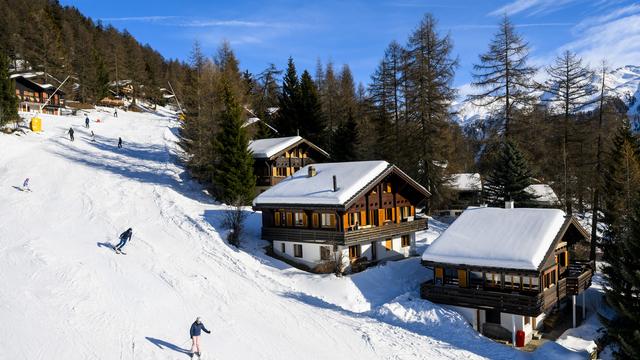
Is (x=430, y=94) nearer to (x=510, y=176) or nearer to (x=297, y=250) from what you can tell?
(x=510, y=176)

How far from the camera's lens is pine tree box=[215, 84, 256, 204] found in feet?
119

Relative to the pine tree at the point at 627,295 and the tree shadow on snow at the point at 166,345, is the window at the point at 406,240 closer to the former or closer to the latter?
the pine tree at the point at 627,295

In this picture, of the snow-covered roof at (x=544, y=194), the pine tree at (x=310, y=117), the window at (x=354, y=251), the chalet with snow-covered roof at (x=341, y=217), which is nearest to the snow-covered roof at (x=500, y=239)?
the chalet with snow-covered roof at (x=341, y=217)

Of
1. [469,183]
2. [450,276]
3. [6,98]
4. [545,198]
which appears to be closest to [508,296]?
[450,276]

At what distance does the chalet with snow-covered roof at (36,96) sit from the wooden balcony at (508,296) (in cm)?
6357

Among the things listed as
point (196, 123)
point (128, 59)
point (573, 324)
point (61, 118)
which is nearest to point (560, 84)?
point (573, 324)

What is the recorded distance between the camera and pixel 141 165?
46406 millimetres

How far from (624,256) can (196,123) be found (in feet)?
103

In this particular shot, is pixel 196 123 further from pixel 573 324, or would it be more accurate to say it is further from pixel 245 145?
pixel 573 324

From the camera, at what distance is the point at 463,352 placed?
63.6ft

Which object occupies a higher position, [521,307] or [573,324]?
[521,307]

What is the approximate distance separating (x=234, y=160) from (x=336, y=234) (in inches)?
456

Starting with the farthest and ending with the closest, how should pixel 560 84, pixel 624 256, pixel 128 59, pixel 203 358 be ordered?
pixel 128 59, pixel 560 84, pixel 624 256, pixel 203 358

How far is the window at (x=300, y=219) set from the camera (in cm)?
3035
